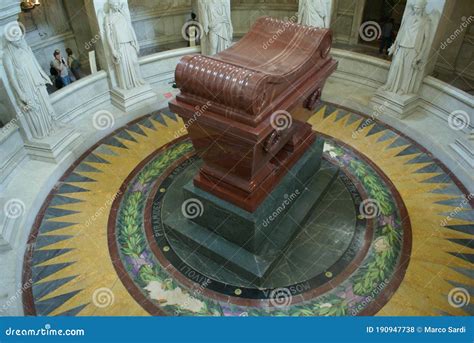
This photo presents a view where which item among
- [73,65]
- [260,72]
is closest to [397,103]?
[260,72]

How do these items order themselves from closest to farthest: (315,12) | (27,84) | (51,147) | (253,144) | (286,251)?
(253,144) → (286,251) → (27,84) → (51,147) → (315,12)

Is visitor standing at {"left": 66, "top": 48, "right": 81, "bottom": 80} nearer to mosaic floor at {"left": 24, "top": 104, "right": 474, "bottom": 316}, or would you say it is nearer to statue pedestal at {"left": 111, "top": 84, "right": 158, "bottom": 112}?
statue pedestal at {"left": 111, "top": 84, "right": 158, "bottom": 112}

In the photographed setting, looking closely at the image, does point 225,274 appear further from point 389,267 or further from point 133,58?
point 133,58

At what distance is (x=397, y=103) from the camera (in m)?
7.30

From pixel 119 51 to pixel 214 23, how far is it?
6.87ft

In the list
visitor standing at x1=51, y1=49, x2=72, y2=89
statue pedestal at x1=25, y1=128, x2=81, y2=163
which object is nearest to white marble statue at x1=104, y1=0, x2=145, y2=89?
visitor standing at x1=51, y1=49, x2=72, y2=89

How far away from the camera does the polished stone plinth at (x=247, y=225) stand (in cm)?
469

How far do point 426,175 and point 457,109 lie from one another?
5.81 ft

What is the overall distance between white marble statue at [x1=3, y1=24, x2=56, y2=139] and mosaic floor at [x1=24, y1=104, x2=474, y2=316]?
3.04 ft

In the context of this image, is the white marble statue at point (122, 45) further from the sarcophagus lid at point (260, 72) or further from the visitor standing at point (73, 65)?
the sarcophagus lid at point (260, 72)

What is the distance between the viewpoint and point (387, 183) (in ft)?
19.9

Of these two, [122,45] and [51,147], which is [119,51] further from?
[51,147]

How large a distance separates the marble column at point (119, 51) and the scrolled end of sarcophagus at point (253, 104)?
3.06m

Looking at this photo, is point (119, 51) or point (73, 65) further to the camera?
point (73, 65)
